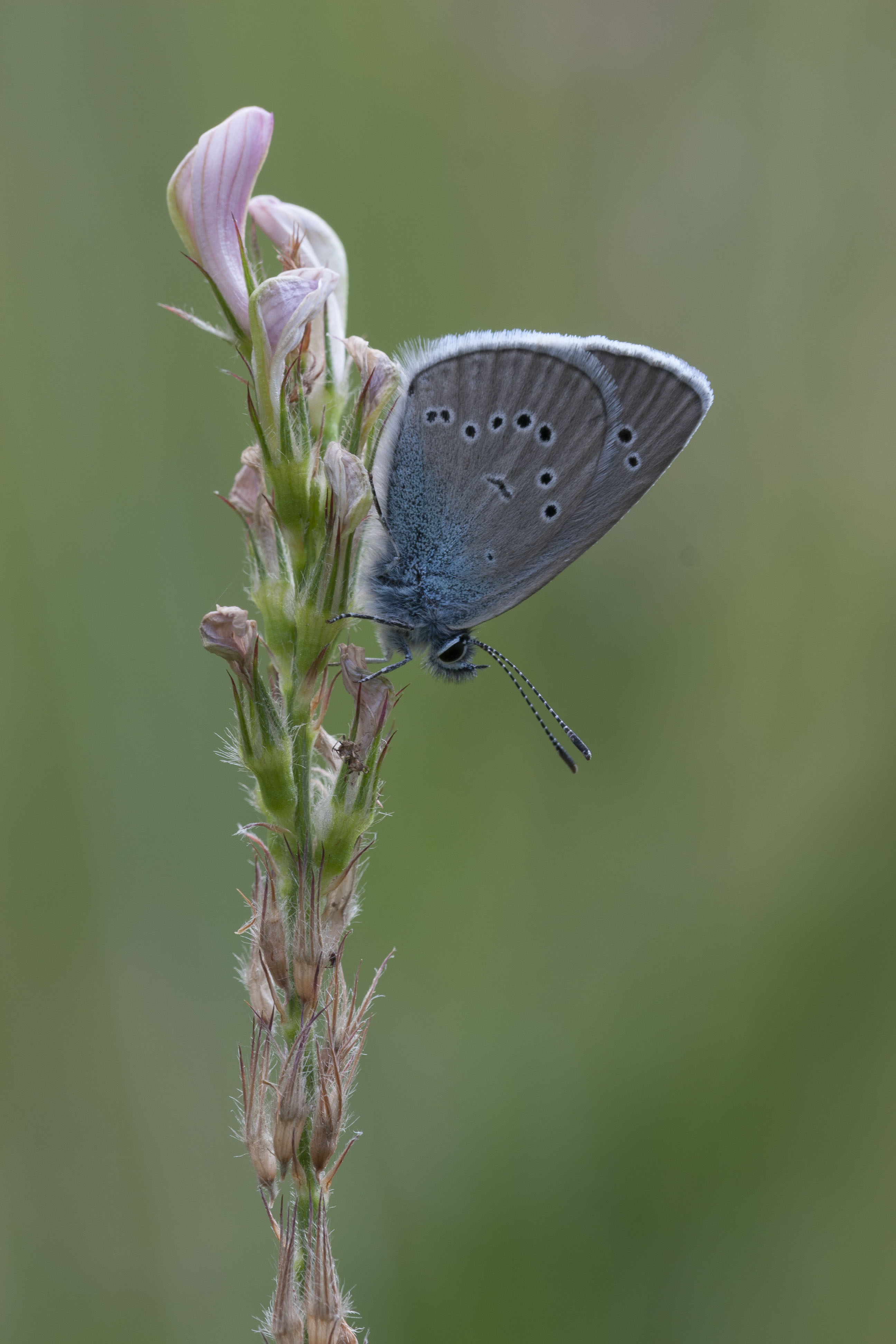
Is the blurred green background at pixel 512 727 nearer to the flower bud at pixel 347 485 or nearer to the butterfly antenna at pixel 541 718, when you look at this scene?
the butterfly antenna at pixel 541 718

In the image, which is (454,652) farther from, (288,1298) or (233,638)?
(288,1298)

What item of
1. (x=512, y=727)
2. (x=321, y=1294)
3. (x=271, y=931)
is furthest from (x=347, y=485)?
(x=512, y=727)

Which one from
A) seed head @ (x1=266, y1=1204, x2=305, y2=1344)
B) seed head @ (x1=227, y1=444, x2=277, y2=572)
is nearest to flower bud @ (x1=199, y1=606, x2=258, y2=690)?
seed head @ (x1=227, y1=444, x2=277, y2=572)

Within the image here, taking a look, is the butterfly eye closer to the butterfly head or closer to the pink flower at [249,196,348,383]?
the butterfly head

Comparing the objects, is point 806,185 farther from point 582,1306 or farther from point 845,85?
point 582,1306

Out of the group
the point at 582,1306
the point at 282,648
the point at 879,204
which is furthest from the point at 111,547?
the point at 879,204
